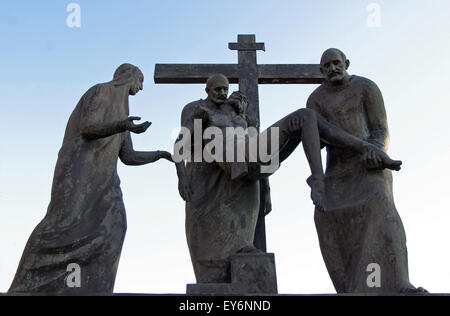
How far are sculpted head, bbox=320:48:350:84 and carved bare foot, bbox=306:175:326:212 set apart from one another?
59.7 inches

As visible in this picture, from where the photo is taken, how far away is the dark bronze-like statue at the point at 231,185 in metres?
7.02

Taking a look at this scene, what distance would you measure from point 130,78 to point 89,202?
1544 millimetres

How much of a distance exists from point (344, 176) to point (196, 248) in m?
1.73

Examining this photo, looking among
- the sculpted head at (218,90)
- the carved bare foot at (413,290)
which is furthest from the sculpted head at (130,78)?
the carved bare foot at (413,290)

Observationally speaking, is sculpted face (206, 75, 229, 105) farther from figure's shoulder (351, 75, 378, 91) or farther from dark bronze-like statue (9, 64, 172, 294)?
figure's shoulder (351, 75, 378, 91)

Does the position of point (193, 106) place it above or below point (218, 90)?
below

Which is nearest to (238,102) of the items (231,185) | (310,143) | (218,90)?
(218,90)

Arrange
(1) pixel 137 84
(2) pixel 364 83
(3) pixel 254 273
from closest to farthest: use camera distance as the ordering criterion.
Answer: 1. (3) pixel 254 273
2. (1) pixel 137 84
3. (2) pixel 364 83

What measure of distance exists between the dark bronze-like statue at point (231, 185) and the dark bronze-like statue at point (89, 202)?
1.75ft

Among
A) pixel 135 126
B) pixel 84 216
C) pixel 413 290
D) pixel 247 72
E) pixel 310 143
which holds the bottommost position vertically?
pixel 413 290

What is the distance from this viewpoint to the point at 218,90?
8.02 metres

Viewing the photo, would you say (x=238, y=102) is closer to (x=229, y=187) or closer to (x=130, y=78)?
(x=229, y=187)

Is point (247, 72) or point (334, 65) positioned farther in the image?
point (247, 72)

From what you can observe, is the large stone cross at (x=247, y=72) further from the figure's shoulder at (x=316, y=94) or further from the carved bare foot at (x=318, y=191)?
the carved bare foot at (x=318, y=191)
